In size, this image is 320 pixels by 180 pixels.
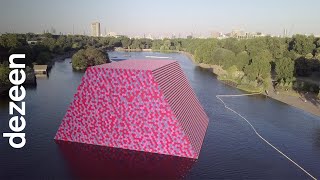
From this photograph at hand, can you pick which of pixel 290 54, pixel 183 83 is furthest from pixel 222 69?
pixel 183 83

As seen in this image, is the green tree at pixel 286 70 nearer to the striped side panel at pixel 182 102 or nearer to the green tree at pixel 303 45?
the striped side panel at pixel 182 102

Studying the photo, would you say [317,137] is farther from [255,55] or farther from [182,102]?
[255,55]

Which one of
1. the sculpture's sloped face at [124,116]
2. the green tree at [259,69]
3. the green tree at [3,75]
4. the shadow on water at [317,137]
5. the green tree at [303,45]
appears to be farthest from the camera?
the green tree at [303,45]

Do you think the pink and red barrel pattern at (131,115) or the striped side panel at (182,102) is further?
the striped side panel at (182,102)

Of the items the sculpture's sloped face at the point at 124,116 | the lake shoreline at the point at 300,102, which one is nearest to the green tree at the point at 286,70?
the lake shoreline at the point at 300,102

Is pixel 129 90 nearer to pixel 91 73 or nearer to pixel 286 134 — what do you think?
pixel 91 73

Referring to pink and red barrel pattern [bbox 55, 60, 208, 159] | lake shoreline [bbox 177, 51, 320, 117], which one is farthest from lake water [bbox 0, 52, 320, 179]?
lake shoreline [bbox 177, 51, 320, 117]

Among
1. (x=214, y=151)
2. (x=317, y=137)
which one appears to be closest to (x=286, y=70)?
(x=317, y=137)
